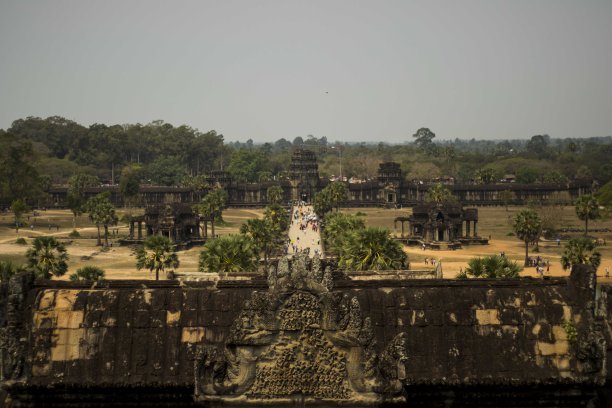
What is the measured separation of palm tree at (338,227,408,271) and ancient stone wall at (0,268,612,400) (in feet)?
103

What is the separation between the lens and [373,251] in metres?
49.6

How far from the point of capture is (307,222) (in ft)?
377

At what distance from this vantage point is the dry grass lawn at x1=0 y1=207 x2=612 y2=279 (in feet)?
252

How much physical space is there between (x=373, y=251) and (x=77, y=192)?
105 m

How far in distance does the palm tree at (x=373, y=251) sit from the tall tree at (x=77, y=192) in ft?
247

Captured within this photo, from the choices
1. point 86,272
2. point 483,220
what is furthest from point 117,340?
point 483,220

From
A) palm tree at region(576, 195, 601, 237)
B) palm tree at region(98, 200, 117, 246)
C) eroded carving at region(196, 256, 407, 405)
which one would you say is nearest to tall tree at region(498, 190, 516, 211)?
palm tree at region(576, 195, 601, 237)

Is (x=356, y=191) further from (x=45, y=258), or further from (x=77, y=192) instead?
(x=45, y=258)

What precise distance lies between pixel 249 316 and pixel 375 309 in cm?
422

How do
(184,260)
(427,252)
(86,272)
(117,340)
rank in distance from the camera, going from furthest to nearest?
(427,252)
(184,260)
(86,272)
(117,340)

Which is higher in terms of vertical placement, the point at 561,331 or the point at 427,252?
the point at 561,331

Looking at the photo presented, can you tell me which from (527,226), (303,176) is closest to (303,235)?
(527,226)

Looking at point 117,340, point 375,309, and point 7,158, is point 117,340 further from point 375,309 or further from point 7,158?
point 7,158

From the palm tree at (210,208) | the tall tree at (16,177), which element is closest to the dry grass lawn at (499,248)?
the palm tree at (210,208)
